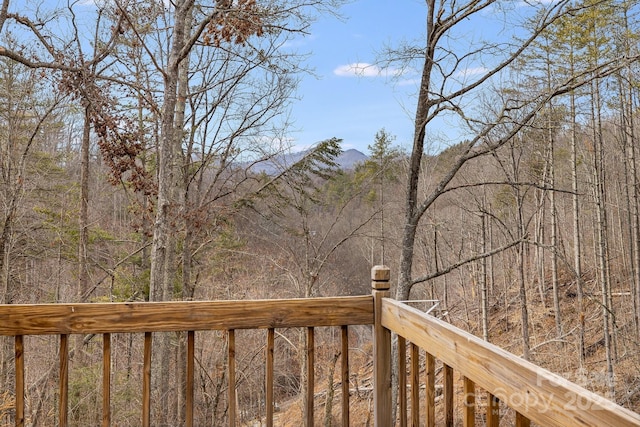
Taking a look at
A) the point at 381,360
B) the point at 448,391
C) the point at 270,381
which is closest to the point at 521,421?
the point at 448,391

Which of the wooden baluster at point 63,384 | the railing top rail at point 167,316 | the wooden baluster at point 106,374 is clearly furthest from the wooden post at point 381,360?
the wooden baluster at point 63,384

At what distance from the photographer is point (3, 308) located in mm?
1864

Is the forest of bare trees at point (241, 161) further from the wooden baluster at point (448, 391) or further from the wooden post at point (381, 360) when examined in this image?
the wooden baluster at point (448, 391)

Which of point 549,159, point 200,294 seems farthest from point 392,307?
point 549,159

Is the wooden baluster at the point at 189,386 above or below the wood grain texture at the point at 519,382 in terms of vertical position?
below

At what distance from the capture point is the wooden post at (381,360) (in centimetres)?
208

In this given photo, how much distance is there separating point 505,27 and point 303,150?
14.5 feet

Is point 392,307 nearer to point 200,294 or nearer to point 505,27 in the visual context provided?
point 505,27

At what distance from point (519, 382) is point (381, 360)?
0.99 metres

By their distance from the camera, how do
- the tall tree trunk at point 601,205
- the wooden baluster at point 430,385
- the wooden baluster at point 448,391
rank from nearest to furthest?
the wooden baluster at point 448,391 < the wooden baluster at point 430,385 < the tall tree trunk at point 601,205

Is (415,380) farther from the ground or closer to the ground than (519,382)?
closer to the ground

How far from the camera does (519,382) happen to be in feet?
3.76

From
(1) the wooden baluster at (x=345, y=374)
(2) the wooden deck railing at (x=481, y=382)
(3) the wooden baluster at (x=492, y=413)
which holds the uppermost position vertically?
(2) the wooden deck railing at (x=481, y=382)

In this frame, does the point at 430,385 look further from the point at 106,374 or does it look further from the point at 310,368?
the point at 106,374
